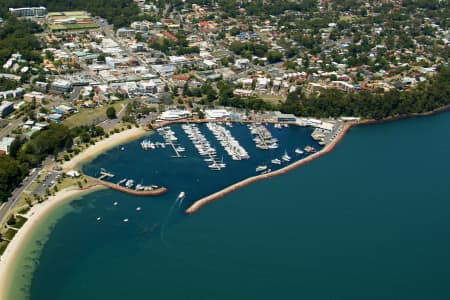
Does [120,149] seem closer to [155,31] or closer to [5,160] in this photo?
[5,160]

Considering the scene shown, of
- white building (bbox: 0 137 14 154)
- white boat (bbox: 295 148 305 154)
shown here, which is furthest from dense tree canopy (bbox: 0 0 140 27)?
white boat (bbox: 295 148 305 154)

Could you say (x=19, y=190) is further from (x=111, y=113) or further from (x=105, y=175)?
(x=111, y=113)

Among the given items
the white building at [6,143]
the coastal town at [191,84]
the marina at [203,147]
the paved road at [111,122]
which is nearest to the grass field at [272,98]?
the coastal town at [191,84]

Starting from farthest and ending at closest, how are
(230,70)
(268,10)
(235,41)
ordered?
1. (268,10)
2. (235,41)
3. (230,70)

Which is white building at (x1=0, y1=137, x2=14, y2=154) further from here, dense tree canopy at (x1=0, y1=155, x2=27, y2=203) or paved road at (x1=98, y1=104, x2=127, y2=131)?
paved road at (x1=98, y1=104, x2=127, y2=131)

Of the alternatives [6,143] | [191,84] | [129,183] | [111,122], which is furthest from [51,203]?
[191,84]

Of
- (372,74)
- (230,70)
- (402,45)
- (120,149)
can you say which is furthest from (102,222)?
(402,45)
